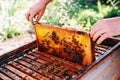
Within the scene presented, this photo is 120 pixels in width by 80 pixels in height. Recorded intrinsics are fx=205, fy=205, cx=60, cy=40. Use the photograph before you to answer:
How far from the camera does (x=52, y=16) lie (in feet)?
18.0

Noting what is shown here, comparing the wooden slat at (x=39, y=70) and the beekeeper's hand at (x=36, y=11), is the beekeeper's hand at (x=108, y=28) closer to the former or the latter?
the wooden slat at (x=39, y=70)

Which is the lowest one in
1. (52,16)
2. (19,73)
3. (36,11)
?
(19,73)

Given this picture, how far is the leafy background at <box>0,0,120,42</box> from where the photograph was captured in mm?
5121

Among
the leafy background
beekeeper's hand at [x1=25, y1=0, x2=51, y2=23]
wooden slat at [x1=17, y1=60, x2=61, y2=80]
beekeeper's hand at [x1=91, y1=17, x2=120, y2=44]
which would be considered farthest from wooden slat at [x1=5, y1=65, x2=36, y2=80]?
the leafy background

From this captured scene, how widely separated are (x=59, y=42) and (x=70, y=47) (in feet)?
0.51

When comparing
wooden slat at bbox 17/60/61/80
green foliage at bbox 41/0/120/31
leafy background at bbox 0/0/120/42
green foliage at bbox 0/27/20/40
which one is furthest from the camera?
green foliage at bbox 41/0/120/31

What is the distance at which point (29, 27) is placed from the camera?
17.8ft

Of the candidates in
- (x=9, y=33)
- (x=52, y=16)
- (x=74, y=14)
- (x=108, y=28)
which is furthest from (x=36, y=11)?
(x=74, y=14)

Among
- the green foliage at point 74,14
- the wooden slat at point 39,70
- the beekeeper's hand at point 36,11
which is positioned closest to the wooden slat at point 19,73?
the wooden slat at point 39,70

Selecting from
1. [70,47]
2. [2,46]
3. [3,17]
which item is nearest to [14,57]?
[70,47]

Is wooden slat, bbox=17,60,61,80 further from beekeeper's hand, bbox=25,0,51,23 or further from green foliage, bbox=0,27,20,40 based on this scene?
green foliage, bbox=0,27,20,40

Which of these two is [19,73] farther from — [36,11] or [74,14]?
[74,14]

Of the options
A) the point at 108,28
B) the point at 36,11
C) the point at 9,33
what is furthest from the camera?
the point at 9,33

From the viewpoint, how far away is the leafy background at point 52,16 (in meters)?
5.12
